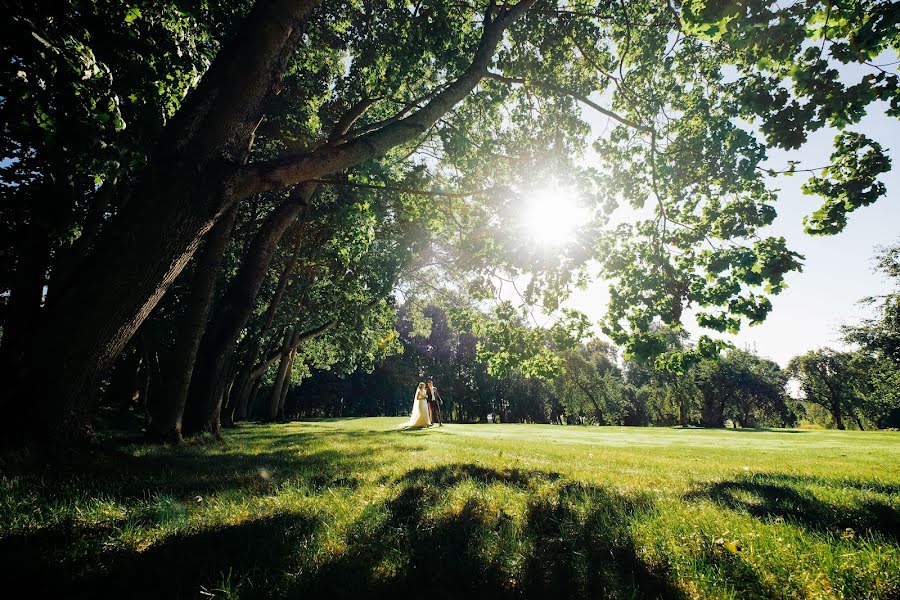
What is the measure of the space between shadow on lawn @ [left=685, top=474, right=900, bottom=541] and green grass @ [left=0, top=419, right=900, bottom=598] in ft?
0.10

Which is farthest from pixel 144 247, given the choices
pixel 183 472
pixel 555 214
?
pixel 555 214

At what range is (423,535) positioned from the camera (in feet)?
10.7

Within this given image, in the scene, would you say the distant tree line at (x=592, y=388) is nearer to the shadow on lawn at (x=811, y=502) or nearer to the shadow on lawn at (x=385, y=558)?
the shadow on lawn at (x=811, y=502)

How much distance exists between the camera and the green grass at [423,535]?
2.45 meters

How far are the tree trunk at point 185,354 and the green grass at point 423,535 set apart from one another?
360cm

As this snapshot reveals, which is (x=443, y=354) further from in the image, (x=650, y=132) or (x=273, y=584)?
(x=273, y=584)

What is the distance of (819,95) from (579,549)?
664 centimetres

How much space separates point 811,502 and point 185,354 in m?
11.5

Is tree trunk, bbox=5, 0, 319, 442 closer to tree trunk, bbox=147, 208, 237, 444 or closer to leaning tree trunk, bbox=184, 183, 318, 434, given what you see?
tree trunk, bbox=147, 208, 237, 444

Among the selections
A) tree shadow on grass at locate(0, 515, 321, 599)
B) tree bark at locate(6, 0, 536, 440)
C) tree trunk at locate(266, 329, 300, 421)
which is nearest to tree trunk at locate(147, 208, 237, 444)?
tree bark at locate(6, 0, 536, 440)

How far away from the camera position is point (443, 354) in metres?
60.0

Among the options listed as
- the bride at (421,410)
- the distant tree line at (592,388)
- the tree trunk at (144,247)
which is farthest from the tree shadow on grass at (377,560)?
the distant tree line at (592,388)

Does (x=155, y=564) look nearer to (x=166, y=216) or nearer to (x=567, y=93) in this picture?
(x=166, y=216)

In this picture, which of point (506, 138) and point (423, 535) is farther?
point (506, 138)
